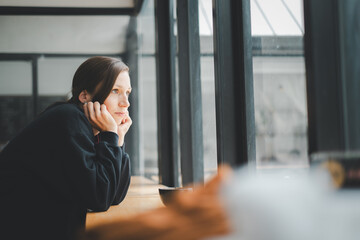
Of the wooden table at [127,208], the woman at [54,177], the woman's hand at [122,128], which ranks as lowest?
the wooden table at [127,208]

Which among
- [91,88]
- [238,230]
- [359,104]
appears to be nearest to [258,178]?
[238,230]

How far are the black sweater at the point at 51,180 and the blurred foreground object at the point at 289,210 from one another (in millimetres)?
742

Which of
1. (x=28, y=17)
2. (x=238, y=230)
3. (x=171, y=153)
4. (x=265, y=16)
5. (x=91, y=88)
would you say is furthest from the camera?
(x=28, y=17)

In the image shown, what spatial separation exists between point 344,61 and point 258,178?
0.40 m

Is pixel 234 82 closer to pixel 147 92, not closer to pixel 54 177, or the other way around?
pixel 54 177

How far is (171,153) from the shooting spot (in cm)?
261

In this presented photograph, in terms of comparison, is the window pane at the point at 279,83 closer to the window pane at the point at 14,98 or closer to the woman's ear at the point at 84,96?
the woman's ear at the point at 84,96

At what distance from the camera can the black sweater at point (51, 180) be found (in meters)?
1.07

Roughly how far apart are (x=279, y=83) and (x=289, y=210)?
0.65 metres

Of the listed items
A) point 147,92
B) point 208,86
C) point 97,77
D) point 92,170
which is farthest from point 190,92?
point 147,92

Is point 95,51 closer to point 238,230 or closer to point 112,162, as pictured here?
point 112,162

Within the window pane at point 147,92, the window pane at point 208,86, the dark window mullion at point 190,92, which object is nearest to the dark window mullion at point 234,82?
the window pane at point 208,86

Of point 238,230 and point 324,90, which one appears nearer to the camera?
point 238,230

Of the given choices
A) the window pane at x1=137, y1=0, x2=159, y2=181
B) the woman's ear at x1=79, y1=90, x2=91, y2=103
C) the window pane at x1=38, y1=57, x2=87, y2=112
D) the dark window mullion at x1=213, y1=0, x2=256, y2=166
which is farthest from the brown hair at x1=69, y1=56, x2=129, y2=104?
the window pane at x1=38, y1=57, x2=87, y2=112
